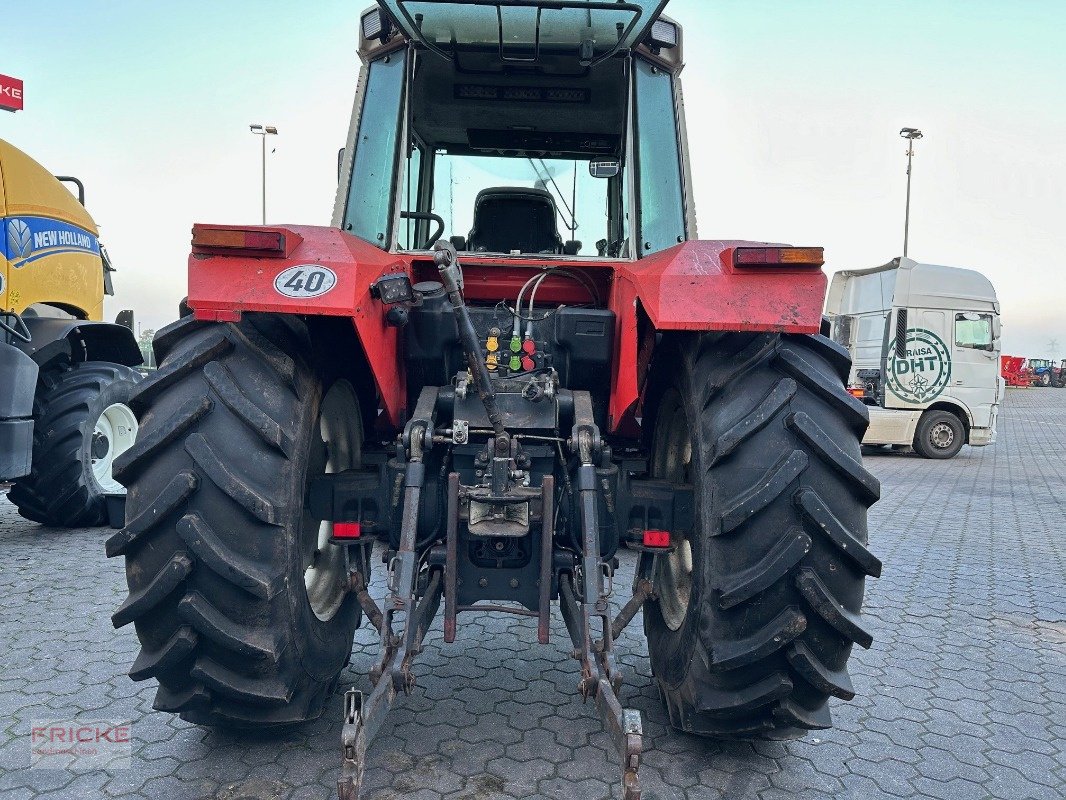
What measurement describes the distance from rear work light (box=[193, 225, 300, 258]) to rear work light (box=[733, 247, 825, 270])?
1.40 m

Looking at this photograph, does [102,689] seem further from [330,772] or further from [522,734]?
[522,734]

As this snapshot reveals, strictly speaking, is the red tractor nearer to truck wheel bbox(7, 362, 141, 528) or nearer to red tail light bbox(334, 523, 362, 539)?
red tail light bbox(334, 523, 362, 539)

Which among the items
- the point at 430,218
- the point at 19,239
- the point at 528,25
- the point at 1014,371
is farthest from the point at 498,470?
the point at 1014,371

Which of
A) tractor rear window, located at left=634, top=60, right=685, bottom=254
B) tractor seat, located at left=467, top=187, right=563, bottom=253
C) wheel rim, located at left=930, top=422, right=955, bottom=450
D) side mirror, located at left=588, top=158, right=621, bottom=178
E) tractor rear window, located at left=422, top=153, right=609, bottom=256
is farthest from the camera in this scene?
wheel rim, located at left=930, top=422, right=955, bottom=450

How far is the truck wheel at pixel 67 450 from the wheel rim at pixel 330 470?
3.33 metres

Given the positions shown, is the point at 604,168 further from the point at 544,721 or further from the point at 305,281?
the point at 544,721

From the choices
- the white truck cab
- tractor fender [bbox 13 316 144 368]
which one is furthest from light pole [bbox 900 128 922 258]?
tractor fender [bbox 13 316 144 368]

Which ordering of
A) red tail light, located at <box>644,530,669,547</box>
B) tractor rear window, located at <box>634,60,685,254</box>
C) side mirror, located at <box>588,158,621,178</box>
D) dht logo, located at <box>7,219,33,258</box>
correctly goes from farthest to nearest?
dht logo, located at <box>7,219,33,258</box>
side mirror, located at <box>588,158,621,178</box>
tractor rear window, located at <box>634,60,685,254</box>
red tail light, located at <box>644,530,669,547</box>

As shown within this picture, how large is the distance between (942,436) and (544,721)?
45.1ft

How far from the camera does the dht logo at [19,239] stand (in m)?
6.11

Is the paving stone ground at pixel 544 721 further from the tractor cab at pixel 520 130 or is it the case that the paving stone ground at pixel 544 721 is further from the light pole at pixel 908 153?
the light pole at pixel 908 153

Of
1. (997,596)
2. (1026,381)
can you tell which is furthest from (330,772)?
(1026,381)

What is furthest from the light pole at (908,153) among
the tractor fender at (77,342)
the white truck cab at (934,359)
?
the tractor fender at (77,342)

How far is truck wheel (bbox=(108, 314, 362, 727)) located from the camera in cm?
249
